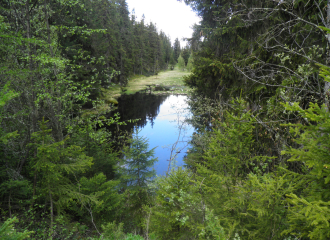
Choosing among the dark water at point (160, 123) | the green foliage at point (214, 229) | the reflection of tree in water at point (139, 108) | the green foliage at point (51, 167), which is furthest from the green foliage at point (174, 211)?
the reflection of tree in water at point (139, 108)

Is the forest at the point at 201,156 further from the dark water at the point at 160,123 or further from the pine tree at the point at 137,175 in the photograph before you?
the dark water at the point at 160,123

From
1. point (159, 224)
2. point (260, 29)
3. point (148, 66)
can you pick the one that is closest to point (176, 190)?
point (159, 224)

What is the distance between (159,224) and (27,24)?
7362 mm

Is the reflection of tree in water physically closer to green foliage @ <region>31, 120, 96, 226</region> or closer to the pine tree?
the pine tree

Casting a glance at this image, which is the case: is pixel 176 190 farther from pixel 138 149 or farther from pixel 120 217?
pixel 120 217

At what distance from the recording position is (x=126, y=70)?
38031 mm

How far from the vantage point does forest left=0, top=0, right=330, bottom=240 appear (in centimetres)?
289

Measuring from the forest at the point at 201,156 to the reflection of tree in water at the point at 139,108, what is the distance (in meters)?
13.0

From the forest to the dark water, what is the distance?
4959mm

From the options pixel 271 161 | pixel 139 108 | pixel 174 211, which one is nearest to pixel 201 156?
pixel 174 211

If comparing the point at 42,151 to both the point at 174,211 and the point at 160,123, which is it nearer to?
the point at 174,211

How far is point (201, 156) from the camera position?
6281mm

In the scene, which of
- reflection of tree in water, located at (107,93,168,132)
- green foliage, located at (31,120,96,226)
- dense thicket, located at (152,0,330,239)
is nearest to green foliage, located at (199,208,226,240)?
dense thicket, located at (152,0,330,239)

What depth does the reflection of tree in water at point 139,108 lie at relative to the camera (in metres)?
22.5
